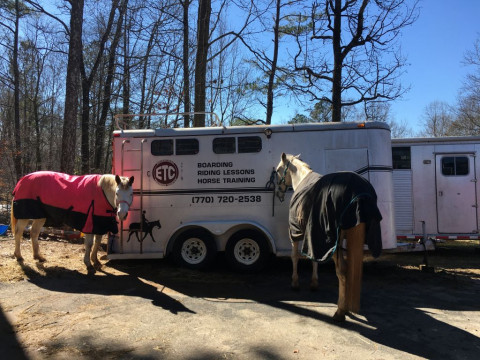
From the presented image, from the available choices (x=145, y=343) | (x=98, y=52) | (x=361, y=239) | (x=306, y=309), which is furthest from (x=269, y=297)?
(x=98, y=52)

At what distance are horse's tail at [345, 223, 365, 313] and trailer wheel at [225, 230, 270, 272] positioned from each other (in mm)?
2416

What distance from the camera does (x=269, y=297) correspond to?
524cm

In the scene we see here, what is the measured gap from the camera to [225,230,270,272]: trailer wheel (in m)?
6.44

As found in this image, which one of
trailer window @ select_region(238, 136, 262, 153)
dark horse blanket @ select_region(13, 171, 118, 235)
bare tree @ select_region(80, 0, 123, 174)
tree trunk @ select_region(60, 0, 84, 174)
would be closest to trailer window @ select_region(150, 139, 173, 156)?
dark horse blanket @ select_region(13, 171, 118, 235)

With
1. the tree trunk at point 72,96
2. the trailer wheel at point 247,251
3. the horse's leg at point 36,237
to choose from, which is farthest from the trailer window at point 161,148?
the tree trunk at point 72,96

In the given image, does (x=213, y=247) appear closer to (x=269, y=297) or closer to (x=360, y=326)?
(x=269, y=297)

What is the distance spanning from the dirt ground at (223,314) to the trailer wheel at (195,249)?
8.1 inches

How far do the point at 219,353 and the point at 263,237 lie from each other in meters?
3.14

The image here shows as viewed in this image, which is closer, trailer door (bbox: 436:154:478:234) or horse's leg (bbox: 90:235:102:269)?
horse's leg (bbox: 90:235:102:269)

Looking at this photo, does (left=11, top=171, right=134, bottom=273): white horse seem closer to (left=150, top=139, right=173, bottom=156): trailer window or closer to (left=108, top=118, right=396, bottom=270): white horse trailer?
(left=108, top=118, right=396, bottom=270): white horse trailer

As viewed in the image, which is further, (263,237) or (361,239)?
(263,237)

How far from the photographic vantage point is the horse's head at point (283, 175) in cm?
584

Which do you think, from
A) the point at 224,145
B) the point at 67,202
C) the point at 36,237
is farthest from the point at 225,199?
the point at 36,237

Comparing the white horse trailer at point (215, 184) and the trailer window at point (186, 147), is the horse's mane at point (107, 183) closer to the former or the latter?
the white horse trailer at point (215, 184)
